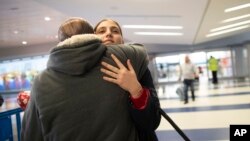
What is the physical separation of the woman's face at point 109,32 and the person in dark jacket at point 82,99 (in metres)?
0.23

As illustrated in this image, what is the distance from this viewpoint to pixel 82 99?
1.13m

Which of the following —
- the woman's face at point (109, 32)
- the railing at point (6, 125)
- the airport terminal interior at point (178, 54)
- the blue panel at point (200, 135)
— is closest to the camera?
the woman's face at point (109, 32)

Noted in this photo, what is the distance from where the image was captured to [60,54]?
1.14m

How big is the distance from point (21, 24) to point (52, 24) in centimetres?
133

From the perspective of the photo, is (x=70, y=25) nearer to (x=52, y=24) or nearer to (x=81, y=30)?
(x=81, y=30)

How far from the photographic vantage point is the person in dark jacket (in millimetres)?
1127

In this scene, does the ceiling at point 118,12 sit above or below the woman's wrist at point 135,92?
above

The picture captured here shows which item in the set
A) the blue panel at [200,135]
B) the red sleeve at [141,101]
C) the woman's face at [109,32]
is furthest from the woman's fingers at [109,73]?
the blue panel at [200,135]

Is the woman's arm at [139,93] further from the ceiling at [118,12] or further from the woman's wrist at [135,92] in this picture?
the ceiling at [118,12]

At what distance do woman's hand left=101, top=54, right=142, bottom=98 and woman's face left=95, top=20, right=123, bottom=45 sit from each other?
0.25 m

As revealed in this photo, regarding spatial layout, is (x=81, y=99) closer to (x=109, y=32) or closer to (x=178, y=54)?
(x=109, y=32)

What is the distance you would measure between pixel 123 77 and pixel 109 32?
0.34m

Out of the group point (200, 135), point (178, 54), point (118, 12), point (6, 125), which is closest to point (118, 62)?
point (6, 125)

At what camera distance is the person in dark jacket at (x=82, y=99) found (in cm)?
113
